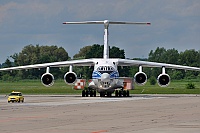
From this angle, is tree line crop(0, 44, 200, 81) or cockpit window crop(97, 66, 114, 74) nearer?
cockpit window crop(97, 66, 114, 74)

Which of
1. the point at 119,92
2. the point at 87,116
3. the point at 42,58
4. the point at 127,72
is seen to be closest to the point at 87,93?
the point at 119,92

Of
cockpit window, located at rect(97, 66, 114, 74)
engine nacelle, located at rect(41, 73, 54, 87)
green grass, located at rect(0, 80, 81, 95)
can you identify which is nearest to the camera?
cockpit window, located at rect(97, 66, 114, 74)

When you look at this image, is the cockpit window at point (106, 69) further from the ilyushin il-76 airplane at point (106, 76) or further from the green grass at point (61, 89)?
the green grass at point (61, 89)

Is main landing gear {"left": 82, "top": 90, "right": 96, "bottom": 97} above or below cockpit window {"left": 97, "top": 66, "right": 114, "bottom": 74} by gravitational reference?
below

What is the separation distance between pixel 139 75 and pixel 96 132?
98.3 ft

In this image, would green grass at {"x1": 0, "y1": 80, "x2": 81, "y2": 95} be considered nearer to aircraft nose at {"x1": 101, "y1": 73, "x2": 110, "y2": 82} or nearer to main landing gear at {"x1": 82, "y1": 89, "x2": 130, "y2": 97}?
main landing gear at {"x1": 82, "y1": 89, "x2": 130, "y2": 97}

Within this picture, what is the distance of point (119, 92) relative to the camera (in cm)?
4919

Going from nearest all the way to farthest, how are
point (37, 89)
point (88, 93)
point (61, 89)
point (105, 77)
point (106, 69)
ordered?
point (105, 77) < point (106, 69) < point (88, 93) < point (61, 89) < point (37, 89)

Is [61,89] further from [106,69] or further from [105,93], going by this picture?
[106,69]

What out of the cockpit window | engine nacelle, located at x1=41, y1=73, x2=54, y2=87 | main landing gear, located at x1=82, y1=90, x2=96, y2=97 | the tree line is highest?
the tree line

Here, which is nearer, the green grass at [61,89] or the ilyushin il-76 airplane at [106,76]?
the ilyushin il-76 airplane at [106,76]

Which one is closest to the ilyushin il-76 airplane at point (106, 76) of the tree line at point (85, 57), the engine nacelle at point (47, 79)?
the engine nacelle at point (47, 79)

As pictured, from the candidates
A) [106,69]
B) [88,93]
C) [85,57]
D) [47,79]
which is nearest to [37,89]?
[88,93]

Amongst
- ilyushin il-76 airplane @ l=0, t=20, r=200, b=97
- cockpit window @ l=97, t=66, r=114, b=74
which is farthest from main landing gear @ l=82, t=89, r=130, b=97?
cockpit window @ l=97, t=66, r=114, b=74
